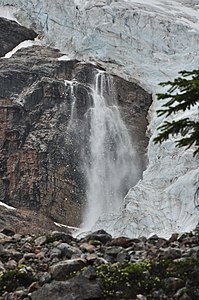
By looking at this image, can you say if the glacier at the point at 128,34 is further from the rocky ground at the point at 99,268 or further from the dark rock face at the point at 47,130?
the rocky ground at the point at 99,268

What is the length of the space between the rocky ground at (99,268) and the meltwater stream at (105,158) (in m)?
18.8

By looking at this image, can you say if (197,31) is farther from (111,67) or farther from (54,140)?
(54,140)

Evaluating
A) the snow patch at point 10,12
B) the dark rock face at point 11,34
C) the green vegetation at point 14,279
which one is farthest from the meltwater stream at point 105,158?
the green vegetation at point 14,279

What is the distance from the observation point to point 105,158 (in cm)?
3647

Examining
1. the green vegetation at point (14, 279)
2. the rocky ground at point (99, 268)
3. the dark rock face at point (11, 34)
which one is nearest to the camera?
the rocky ground at point (99, 268)

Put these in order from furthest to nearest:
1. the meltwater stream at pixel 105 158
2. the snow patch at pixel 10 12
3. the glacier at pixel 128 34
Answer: the snow patch at pixel 10 12 → the glacier at pixel 128 34 → the meltwater stream at pixel 105 158

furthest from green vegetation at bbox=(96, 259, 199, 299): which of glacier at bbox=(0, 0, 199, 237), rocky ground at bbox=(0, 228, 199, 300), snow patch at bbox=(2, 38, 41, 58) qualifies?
snow patch at bbox=(2, 38, 41, 58)

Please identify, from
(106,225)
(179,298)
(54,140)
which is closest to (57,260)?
(179,298)

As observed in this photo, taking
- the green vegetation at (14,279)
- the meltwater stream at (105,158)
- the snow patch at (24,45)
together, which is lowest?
the green vegetation at (14,279)

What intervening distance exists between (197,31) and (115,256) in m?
36.1

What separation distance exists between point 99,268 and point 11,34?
45.8 m

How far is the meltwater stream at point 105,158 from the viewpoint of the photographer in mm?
33250

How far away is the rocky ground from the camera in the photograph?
8.77 m

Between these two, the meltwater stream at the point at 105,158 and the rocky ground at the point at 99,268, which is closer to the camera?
the rocky ground at the point at 99,268
